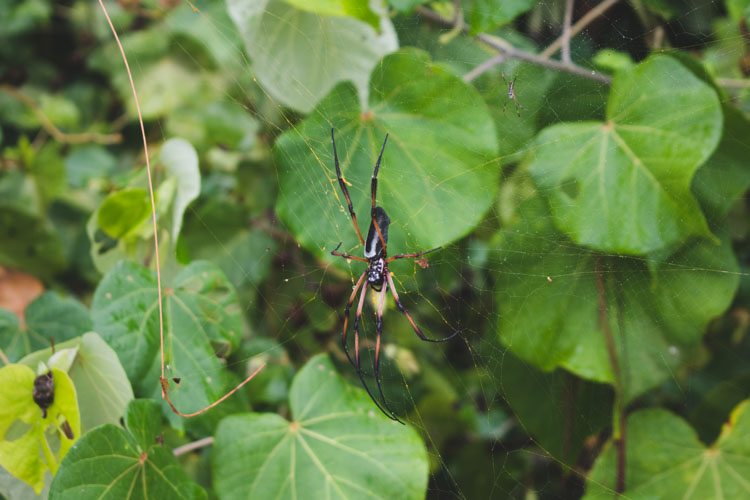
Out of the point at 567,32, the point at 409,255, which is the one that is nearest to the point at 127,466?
the point at 409,255

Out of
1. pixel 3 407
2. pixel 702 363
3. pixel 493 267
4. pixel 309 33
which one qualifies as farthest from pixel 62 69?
pixel 702 363

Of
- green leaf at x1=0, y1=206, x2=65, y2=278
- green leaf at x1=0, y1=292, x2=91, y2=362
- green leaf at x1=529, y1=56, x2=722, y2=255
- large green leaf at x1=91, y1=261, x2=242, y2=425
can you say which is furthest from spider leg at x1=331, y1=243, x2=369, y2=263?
green leaf at x1=0, y1=206, x2=65, y2=278

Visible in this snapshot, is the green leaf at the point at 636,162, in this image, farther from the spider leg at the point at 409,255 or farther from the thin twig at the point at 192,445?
the thin twig at the point at 192,445

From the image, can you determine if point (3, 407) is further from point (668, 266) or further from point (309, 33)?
point (668, 266)

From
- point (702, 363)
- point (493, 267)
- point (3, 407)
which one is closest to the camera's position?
point (3, 407)

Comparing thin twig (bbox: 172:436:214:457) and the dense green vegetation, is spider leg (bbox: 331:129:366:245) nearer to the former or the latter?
the dense green vegetation

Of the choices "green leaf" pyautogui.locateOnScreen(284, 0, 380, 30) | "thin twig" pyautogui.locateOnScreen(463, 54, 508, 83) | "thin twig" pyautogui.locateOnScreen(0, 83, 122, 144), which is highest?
Answer: "green leaf" pyautogui.locateOnScreen(284, 0, 380, 30)
